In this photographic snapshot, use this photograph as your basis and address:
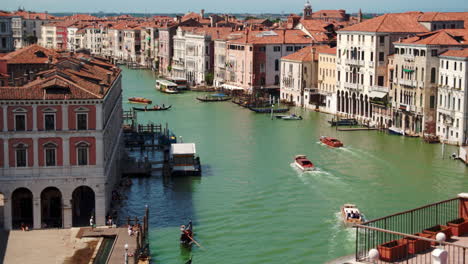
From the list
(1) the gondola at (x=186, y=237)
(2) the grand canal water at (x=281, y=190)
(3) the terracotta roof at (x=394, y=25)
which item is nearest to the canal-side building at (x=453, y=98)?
(2) the grand canal water at (x=281, y=190)

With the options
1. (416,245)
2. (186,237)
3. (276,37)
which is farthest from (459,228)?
(276,37)

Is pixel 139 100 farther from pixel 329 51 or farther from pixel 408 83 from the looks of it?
pixel 408 83

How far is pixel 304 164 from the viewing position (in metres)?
25.8

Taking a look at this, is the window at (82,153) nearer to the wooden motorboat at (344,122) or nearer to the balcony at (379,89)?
the wooden motorboat at (344,122)

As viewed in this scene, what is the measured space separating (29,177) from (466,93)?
62.5 feet

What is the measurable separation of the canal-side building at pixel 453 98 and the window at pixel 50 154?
59.6 feet

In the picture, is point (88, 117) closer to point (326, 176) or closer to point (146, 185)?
point (146, 185)

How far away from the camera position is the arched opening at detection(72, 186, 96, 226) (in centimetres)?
1895

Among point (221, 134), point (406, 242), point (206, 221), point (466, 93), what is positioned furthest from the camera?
point (221, 134)

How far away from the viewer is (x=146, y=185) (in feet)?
79.0

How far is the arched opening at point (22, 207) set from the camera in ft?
61.3

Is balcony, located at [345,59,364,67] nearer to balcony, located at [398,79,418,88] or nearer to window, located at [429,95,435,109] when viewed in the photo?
balcony, located at [398,79,418,88]

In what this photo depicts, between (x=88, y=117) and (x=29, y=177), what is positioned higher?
(x=88, y=117)

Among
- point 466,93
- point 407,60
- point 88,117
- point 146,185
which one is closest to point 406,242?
point 88,117
